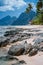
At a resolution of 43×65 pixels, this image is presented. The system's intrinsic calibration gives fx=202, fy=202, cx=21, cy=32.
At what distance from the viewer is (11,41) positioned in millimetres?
18281

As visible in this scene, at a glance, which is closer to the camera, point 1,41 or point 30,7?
point 1,41

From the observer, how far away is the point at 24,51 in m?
12.6

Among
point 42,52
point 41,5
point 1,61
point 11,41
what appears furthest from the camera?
point 41,5

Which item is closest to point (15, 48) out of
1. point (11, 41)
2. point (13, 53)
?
point (13, 53)

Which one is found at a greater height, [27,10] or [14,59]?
[14,59]

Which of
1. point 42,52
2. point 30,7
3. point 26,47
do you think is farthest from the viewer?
point 30,7

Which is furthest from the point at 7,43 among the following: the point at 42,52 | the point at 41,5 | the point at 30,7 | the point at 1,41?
the point at 30,7

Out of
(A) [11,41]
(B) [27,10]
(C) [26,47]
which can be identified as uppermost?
(C) [26,47]

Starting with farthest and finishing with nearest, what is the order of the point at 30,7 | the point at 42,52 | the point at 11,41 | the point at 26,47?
1. the point at 30,7
2. the point at 11,41
3. the point at 26,47
4. the point at 42,52

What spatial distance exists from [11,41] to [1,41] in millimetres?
1550

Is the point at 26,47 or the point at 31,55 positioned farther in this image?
the point at 26,47

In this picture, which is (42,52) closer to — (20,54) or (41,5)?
(20,54)

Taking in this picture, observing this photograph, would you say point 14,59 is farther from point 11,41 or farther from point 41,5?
point 41,5

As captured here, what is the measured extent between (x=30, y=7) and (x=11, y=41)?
5292cm
